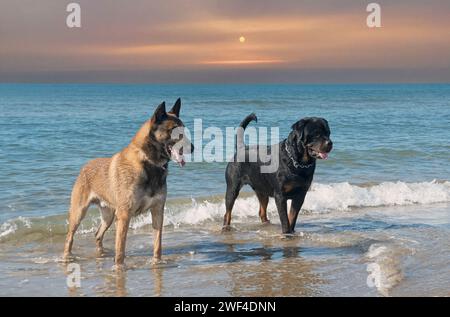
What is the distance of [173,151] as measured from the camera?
7.04 m

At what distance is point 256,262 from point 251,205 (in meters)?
3.92

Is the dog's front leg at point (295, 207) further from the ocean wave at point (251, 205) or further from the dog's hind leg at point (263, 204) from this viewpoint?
the ocean wave at point (251, 205)

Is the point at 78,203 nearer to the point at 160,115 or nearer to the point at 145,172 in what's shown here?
the point at 145,172

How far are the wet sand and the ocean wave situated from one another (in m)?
0.37

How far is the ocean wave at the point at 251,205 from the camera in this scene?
9.89 m

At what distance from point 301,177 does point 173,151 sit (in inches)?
97.5

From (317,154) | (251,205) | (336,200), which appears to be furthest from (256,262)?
(336,200)

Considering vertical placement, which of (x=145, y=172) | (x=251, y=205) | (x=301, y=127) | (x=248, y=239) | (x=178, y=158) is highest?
(x=301, y=127)

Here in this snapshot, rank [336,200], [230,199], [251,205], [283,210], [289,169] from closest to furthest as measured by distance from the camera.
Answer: [289,169] < [283,210] < [230,199] < [251,205] < [336,200]

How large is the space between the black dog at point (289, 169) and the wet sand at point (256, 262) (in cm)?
49

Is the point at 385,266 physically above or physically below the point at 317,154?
below

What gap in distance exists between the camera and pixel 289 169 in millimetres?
8781
